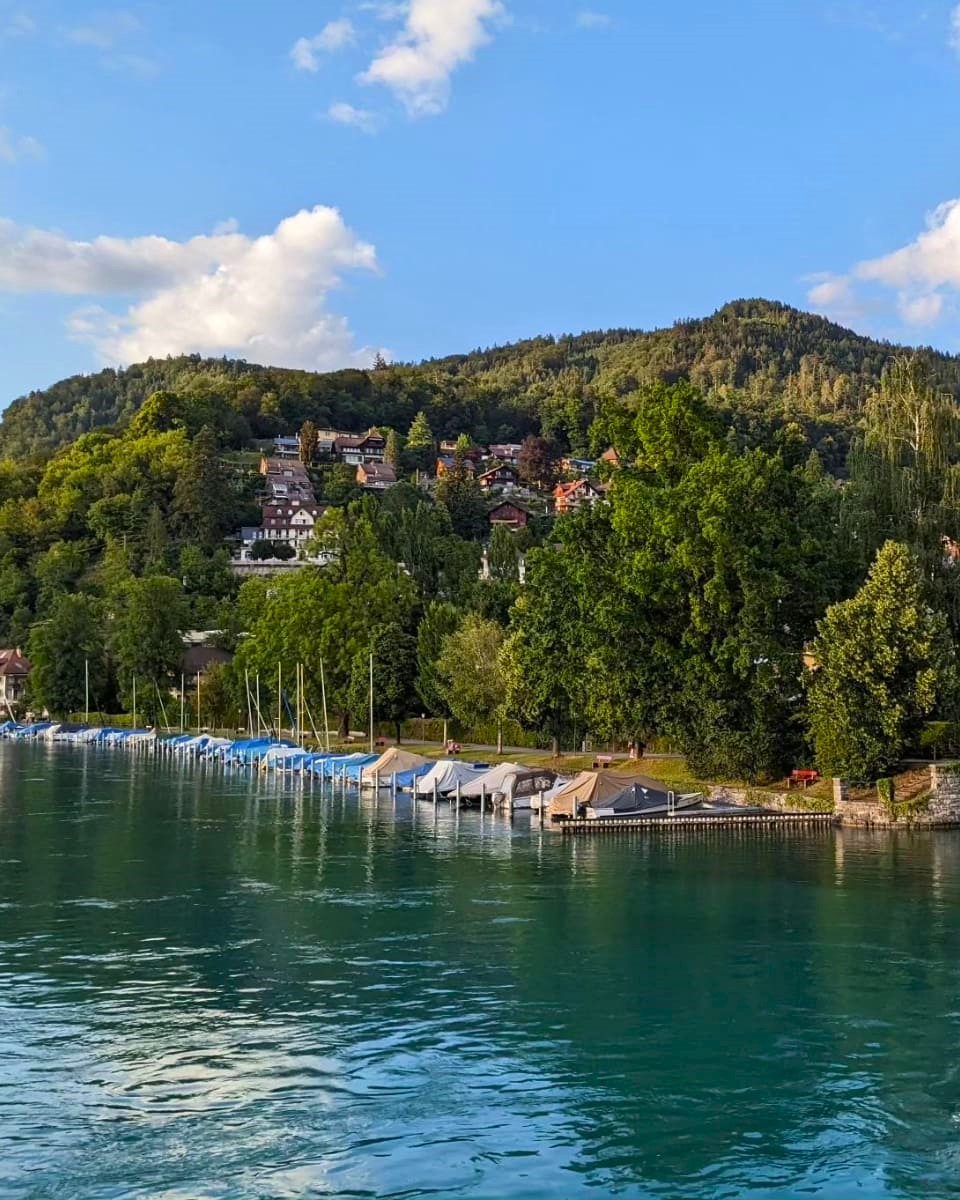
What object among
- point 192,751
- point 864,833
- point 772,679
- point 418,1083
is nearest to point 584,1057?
point 418,1083

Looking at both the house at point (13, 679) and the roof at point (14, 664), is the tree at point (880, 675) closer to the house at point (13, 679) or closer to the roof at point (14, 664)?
the roof at point (14, 664)

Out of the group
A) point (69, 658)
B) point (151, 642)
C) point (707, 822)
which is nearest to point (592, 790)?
point (707, 822)

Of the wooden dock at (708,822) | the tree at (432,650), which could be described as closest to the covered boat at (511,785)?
the wooden dock at (708,822)

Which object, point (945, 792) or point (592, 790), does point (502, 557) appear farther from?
point (945, 792)

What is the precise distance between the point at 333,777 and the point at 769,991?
57751mm

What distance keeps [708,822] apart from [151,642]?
4133 inches

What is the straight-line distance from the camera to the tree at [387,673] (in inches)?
3858

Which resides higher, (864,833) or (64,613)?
(64,613)

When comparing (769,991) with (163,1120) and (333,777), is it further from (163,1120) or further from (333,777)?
(333,777)

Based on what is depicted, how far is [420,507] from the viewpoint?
176m

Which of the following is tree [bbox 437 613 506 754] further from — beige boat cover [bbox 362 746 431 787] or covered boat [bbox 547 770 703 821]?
covered boat [bbox 547 770 703 821]

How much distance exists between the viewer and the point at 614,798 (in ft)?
180

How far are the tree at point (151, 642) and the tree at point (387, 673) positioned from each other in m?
53.1

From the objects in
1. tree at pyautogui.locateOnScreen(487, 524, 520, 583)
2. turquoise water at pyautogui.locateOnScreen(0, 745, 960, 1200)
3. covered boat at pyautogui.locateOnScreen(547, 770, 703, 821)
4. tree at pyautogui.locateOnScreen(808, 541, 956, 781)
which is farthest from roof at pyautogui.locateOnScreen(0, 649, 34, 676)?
tree at pyautogui.locateOnScreen(808, 541, 956, 781)
